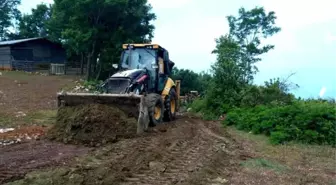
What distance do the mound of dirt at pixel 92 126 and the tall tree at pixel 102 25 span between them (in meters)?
20.7

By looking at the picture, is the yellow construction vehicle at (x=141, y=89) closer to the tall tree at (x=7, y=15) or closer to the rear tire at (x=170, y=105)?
the rear tire at (x=170, y=105)

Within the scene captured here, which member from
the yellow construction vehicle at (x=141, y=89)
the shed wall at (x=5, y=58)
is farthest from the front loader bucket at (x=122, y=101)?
the shed wall at (x=5, y=58)

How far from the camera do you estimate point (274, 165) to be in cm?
707

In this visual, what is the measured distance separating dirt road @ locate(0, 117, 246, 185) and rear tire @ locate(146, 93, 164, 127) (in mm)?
1118

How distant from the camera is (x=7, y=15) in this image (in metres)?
59.2

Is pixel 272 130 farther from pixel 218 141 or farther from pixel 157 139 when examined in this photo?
pixel 157 139

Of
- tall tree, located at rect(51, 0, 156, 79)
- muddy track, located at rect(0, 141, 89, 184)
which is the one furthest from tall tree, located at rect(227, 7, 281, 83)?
muddy track, located at rect(0, 141, 89, 184)

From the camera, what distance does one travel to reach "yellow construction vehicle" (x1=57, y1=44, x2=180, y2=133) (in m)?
9.41

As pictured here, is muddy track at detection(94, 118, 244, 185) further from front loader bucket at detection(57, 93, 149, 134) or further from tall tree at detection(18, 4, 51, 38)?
tall tree at detection(18, 4, 51, 38)

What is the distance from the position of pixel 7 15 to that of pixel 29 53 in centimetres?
2479

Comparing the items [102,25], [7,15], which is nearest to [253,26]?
[102,25]

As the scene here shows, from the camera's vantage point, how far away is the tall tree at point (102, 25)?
1152 inches

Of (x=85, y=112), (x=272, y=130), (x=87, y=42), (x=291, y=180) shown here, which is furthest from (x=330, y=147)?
Answer: (x=87, y=42)

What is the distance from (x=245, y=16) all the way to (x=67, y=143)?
113ft
